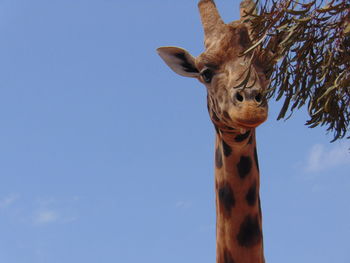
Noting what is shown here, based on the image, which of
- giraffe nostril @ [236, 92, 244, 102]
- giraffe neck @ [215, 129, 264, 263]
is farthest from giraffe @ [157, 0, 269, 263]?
giraffe nostril @ [236, 92, 244, 102]

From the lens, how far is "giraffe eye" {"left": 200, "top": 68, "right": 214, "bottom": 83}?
8.91 m

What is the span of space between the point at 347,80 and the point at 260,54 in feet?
4.06

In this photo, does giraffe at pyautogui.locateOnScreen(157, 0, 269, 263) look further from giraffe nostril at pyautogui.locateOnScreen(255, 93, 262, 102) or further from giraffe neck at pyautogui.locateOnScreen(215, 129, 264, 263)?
giraffe nostril at pyautogui.locateOnScreen(255, 93, 262, 102)

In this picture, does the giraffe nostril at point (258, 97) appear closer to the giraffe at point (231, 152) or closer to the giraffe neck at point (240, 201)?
the giraffe at point (231, 152)

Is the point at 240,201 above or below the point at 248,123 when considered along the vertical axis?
below

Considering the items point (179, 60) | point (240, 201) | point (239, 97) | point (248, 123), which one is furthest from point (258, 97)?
point (179, 60)

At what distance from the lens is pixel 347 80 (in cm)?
769

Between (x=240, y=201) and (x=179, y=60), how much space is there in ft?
5.98

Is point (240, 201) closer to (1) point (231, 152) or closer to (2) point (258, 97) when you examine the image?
(1) point (231, 152)

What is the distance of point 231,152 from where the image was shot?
9.02m

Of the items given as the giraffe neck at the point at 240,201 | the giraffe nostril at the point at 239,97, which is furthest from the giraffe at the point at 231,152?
the giraffe nostril at the point at 239,97

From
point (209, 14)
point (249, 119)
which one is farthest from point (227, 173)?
point (209, 14)

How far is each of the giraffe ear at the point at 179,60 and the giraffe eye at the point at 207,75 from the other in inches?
15.4

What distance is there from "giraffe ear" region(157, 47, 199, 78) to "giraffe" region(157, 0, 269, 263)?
0.02m
